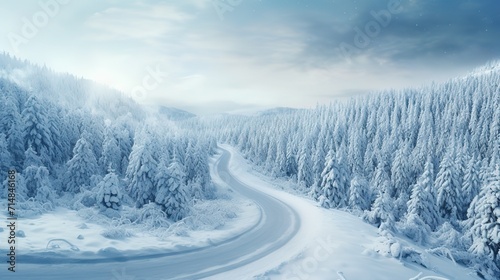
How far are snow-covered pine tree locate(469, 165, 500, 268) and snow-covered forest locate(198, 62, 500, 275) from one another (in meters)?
0.06

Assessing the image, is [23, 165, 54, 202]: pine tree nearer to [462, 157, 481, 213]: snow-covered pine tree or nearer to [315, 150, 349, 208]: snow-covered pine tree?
[315, 150, 349, 208]: snow-covered pine tree

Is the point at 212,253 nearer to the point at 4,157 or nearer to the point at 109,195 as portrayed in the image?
the point at 109,195

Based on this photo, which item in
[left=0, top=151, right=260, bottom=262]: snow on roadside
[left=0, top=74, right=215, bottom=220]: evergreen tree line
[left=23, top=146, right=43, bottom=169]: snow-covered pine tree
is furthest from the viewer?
[left=23, top=146, right=43, bottom=169]: snow-covered pine tree

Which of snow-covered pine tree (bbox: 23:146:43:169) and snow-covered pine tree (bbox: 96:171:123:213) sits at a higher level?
snow-covered pine tree (bbox: 23:146:43:169)

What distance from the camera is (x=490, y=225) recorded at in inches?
895

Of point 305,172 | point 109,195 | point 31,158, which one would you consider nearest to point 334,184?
point 305,172

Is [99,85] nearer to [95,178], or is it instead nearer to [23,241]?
[95,178]

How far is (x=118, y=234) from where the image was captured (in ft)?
50.4

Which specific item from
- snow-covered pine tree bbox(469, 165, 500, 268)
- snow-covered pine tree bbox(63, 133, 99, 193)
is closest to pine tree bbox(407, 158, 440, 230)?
snow-covered pine tree bbox(469, 165, 500, 268)

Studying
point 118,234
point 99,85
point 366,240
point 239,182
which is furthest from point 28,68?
point 366,240

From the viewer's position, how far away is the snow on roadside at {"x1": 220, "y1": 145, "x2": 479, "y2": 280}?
43.6 ft

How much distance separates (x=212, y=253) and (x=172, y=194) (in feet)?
29.6

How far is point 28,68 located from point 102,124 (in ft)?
361

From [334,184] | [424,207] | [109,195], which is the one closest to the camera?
[109,195]
